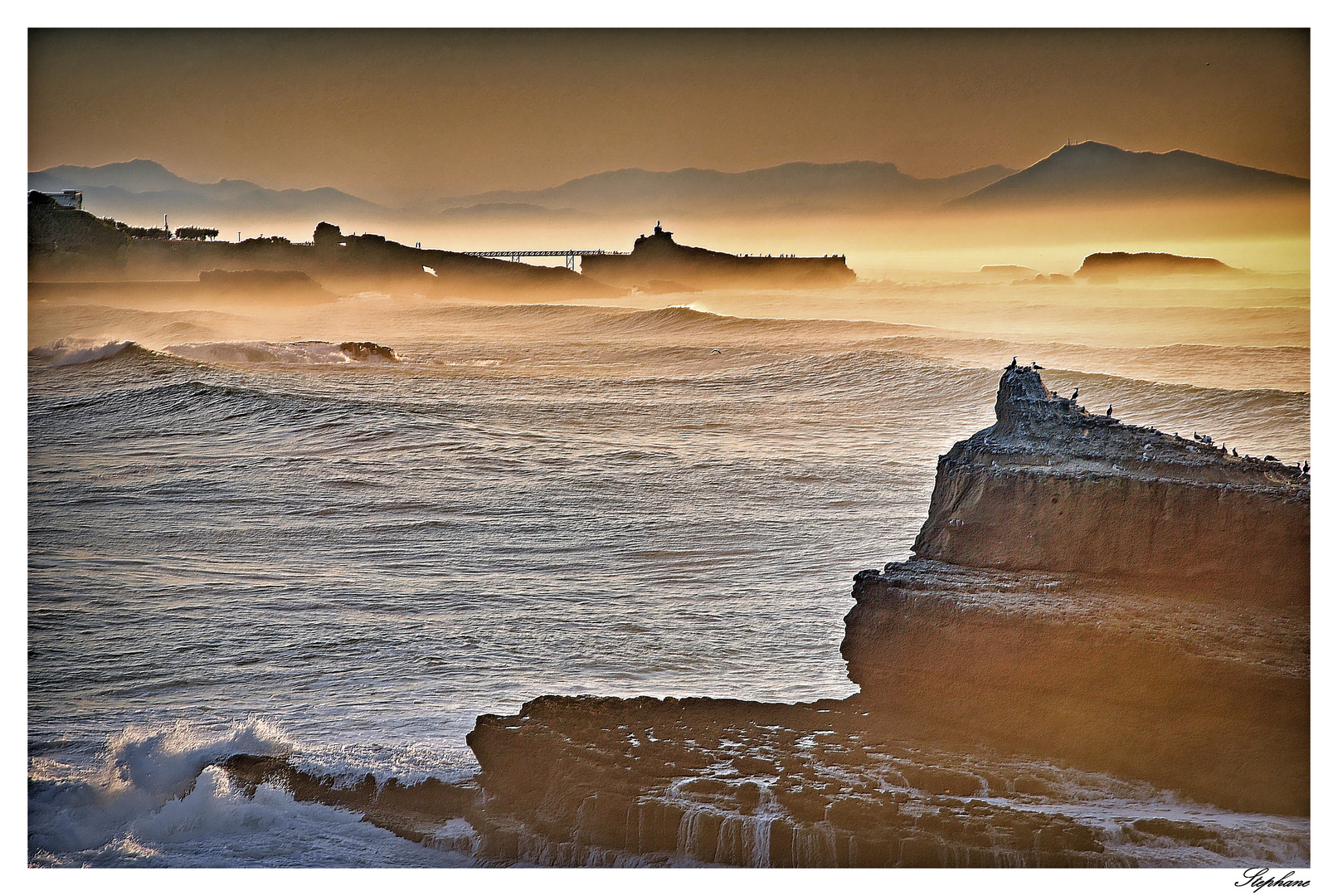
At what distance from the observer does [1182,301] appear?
3.10 metres

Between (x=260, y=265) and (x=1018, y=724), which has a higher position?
(x=260, y=265)

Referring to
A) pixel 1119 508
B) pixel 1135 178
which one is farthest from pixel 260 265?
pixel 1135 178

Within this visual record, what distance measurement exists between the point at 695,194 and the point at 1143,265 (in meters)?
1.42

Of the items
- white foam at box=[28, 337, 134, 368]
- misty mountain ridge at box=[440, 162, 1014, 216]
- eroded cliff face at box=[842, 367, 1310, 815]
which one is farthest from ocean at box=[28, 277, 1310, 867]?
misty mountain ridge at box=[440, 162, 1014, 216]

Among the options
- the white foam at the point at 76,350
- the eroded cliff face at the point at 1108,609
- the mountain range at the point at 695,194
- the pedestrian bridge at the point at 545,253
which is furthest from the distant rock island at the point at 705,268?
the white foam at the point at 76,350

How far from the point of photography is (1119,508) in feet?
8.32

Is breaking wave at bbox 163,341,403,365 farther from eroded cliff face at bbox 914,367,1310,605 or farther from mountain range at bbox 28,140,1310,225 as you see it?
eroded cliff face at bbox 914,367,1310,605

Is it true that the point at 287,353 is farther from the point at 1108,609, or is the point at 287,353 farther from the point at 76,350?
the point at 1108,609
